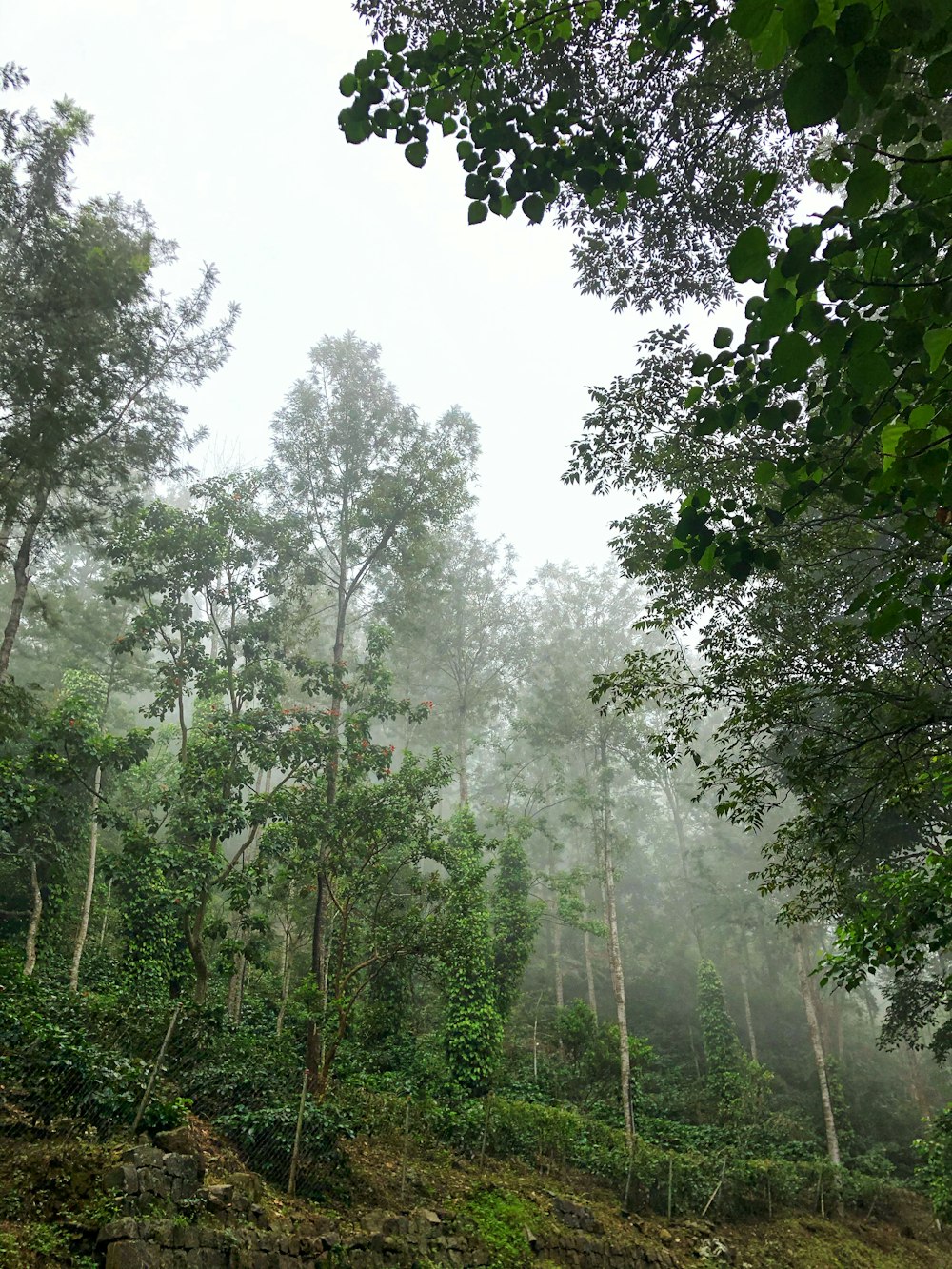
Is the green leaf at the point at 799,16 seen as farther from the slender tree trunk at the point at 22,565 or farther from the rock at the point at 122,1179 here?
the slender tree trunk at the point at 22,565

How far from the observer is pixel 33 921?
1148cm

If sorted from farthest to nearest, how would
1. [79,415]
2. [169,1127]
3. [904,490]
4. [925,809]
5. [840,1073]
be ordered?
[840,1073] < [79,415] < [925,809] < [169,1127] < [904,490]

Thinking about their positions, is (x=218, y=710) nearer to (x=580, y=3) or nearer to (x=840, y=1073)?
(x=580, y=3)

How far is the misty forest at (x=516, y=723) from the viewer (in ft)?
7.30

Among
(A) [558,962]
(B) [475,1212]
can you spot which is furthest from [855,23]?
(A) [558,962]

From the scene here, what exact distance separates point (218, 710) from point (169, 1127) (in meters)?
7.11

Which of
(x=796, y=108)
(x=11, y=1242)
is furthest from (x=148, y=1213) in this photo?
(x=796, y=108)

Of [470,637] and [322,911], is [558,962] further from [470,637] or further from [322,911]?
[322,911]

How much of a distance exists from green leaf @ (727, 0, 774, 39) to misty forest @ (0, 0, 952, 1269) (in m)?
0.02

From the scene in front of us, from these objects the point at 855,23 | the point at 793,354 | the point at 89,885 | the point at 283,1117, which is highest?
the point at 855,23

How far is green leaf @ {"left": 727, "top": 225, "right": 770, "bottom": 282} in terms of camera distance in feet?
5.17

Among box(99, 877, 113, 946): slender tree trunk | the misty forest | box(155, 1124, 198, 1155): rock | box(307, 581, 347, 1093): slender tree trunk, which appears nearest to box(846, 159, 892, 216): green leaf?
the misty forest

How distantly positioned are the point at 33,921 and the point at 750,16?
13945 millimetres

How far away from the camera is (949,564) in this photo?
243 centimetres
